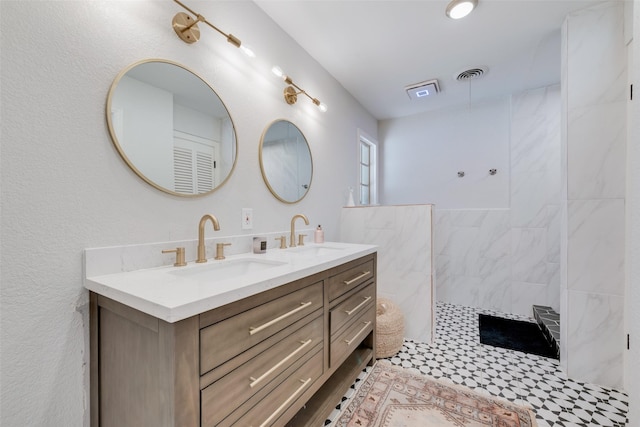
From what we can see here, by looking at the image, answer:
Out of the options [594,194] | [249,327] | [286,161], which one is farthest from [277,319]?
[594,194]

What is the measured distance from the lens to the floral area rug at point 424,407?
135cm

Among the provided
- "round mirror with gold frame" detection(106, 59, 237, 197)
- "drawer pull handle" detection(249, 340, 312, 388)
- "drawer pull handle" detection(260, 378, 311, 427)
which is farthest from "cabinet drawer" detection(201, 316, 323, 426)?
"round mirror with gold frame" detection(106, 59, 237, 197)

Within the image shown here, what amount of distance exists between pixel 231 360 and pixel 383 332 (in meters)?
1.46

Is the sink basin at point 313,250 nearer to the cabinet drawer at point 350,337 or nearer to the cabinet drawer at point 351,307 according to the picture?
the cabinet drawer at point 351,307

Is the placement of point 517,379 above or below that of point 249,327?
below

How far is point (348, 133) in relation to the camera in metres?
2.92

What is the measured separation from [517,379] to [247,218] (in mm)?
2074

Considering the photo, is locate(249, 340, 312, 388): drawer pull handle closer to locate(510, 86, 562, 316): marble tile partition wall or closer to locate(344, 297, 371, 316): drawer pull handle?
locate(344, 297, 371, 316): drawer pull handle

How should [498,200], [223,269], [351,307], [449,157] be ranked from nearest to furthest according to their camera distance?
[223,269]
[351,307]
[498,200]
[449,157]

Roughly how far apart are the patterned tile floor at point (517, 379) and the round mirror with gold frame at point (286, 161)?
4.63 feet

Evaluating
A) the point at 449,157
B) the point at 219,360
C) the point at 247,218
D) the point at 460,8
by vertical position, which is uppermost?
the point at 460,8

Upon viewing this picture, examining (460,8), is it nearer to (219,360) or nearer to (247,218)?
(247,218)

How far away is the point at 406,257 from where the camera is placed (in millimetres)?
2389

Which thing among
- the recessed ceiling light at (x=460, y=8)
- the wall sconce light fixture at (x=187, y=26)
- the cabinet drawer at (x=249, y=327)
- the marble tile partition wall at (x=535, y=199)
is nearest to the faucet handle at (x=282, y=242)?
the cabinet drawer at (x=249, y=327)
